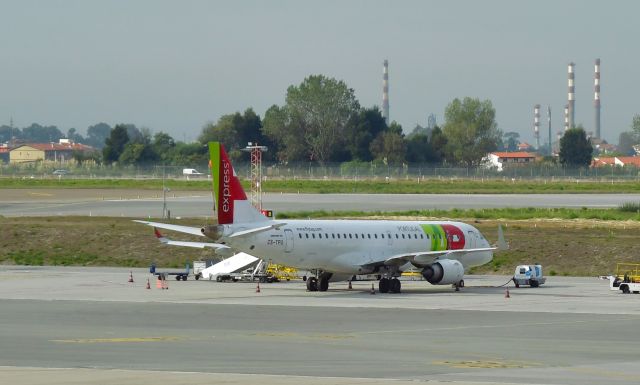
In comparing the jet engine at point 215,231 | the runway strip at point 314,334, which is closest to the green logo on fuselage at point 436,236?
the runway strip at point 314,334

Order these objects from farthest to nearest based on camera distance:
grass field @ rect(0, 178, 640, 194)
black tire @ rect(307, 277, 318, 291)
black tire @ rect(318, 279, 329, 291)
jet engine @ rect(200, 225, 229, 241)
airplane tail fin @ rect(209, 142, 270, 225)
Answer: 1. grass field @ rect(0, 178, 640, 194)
2. black tire @ rect(307, 277, 318, 291)
3. black tire @ rect(318, 279, 329, 291)
4. airplane tail fin @ rect(209, 142, 270, 225)
5. jet engine @ rect(200, 225, 229, 241)

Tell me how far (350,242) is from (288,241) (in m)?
4.12

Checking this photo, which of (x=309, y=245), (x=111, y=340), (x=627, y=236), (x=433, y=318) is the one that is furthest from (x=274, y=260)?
(x=627, y=236)

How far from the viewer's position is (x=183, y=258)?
7975 cm

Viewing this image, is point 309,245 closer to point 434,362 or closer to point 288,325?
point 288,325

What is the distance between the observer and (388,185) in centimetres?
15875

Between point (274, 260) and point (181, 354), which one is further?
point (274, 260)

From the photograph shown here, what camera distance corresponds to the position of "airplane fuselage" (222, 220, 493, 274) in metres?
55.5

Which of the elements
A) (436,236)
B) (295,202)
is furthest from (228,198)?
(295,202)

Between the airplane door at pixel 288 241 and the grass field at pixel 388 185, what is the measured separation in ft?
287

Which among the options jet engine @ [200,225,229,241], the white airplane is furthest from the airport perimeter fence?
jet engine @ [200,225,229,241]

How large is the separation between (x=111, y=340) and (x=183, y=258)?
140 ft

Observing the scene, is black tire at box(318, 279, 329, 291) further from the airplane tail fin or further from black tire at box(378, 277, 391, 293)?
the airplane tail fin

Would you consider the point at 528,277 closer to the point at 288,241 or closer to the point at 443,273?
the point at 443,273
